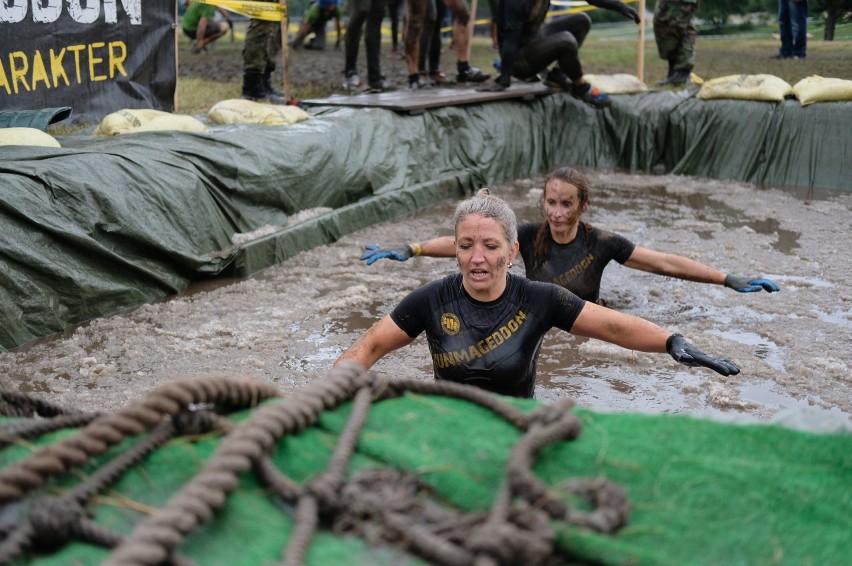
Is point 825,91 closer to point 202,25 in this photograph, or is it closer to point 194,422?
point 194,422

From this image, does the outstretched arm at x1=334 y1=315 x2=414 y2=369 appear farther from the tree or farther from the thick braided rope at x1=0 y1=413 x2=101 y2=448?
the tree

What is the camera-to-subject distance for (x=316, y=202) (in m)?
7.79

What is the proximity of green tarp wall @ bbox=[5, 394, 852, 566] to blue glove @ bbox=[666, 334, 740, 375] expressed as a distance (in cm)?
140

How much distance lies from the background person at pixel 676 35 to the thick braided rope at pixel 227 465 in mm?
10545

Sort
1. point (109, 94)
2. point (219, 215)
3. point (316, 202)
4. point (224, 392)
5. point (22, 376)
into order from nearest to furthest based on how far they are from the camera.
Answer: point (224, 392) < point (22, 376) < point (219, 215) < point (316, 202) < point (109, 94)

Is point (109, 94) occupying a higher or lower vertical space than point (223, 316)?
higher

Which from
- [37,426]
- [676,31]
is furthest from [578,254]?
[676,31]

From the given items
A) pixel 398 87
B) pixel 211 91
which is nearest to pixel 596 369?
pixel 398 87

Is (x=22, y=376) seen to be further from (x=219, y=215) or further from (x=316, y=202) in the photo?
(x=316, y=202)

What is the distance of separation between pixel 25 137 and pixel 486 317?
4.17 metres

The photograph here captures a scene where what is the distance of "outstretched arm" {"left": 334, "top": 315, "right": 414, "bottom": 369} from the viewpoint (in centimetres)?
348

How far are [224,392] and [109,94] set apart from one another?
7.34 m

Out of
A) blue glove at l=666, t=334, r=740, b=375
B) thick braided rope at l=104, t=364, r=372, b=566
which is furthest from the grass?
thick braided rope at l=104, t=364, r=372, b=566

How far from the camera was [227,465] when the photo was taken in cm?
153
